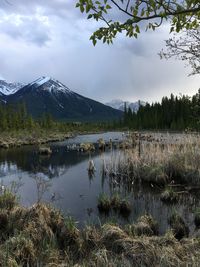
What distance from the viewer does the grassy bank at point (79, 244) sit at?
20.5 feet

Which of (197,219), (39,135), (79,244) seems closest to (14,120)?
(39,135)

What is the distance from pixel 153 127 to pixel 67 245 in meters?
97.9

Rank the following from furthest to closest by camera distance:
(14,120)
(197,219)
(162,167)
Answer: (14,120), (162,167), (197,219)

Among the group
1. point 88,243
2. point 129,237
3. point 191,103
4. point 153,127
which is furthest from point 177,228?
point 153,127

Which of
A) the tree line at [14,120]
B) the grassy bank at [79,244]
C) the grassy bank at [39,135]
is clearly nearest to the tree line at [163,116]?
the grassy bank at [39,135]

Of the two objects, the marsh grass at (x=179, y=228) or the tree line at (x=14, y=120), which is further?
the tree line at (x=14, y=120)

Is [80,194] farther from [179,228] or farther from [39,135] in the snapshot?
[39,135]

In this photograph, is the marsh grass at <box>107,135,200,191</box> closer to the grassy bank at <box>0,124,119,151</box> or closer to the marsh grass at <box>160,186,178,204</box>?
the marsh grass at <box>160,186,178,204</box>

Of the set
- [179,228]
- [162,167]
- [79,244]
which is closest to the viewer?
[79,244]

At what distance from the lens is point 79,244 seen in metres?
7.76

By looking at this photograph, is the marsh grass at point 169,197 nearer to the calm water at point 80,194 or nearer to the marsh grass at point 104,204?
the calm water at point 80,194

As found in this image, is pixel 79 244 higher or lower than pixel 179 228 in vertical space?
higher

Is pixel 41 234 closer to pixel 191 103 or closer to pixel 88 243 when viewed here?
pixel 88 243

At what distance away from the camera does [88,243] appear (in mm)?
7832
